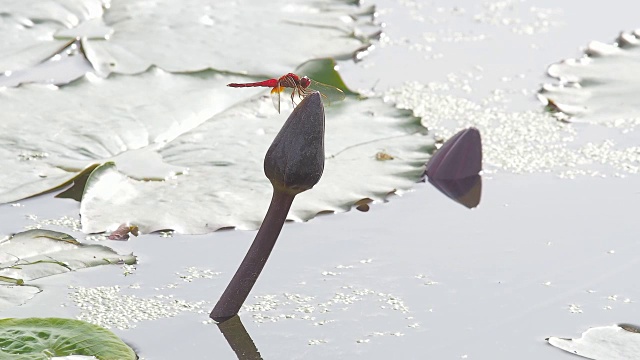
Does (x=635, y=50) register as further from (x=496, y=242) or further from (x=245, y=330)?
(x=245, y=330)

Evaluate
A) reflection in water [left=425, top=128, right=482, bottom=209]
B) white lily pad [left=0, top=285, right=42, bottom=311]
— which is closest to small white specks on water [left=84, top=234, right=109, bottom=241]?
white lily pad [left=0, top=285, right=42, bottom=311]

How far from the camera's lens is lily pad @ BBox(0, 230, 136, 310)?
1984 millimetres

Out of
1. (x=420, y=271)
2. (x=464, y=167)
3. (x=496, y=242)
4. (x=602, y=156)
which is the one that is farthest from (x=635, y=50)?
(x=420, y=271)

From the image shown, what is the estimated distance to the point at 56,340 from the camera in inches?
67.0

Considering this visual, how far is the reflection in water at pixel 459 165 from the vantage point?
2.72m

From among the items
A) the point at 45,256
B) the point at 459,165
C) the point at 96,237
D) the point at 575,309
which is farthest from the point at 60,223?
the point at 575,309

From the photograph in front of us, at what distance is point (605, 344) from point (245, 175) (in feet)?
3.37

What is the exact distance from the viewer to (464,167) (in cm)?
274

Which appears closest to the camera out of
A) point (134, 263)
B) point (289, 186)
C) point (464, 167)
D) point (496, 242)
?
point (289, 186)

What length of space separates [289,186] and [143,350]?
42 centimetres

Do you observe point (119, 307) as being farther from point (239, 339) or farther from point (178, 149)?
point (178, 149)

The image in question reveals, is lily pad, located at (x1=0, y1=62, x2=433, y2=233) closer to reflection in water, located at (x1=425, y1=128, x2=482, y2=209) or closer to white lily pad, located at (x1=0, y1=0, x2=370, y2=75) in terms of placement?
reflection in water, located at (x1=425, y1=128, x2=482, y2=209)

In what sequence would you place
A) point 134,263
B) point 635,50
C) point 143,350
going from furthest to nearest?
1. point 635,50
2. point 134,263
3. point 143,350

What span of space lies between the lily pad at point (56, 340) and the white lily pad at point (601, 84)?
6.10 feet
